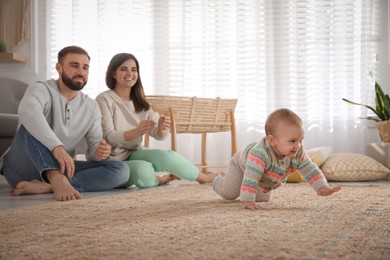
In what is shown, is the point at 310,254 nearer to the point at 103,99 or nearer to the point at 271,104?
the point at 103,99

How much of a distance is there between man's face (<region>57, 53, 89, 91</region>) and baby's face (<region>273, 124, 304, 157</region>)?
1.05m

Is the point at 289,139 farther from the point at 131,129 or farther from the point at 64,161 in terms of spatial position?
the point at 131,129

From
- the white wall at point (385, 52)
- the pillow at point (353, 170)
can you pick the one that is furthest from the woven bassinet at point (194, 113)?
the white wall at point (385, 52)

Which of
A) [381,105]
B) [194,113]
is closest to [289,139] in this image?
[194,113]

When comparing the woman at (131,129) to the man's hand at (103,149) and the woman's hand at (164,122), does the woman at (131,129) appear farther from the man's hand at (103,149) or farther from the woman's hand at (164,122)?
the man's hand at (103,149)

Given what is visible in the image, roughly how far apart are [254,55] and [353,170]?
1.36 metres

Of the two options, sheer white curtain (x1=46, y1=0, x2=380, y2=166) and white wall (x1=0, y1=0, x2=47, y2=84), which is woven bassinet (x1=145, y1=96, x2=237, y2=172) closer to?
sheer white curtain (x1=46, y1=0, x2=380, y2=166)

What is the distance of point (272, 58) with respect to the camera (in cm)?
406

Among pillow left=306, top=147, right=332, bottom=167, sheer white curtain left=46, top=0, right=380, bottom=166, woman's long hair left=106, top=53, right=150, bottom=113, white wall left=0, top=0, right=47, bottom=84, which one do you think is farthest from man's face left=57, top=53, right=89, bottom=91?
white wall left=0, top=0, right=47, bottom=84

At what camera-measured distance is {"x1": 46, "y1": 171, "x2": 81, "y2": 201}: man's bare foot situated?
1918mm

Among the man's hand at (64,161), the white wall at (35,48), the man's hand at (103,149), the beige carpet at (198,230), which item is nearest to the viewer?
the beige carpet at (198,230)

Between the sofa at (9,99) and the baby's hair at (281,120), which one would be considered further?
the sofa at (9,99)

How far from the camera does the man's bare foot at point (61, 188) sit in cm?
192

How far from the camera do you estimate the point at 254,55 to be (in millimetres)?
4094
